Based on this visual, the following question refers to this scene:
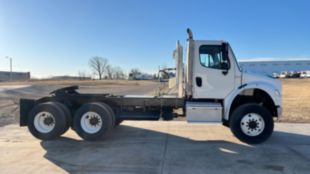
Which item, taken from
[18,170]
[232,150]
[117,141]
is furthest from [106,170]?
[232,150]

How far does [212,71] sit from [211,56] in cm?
42

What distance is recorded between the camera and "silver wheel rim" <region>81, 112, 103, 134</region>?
751cm

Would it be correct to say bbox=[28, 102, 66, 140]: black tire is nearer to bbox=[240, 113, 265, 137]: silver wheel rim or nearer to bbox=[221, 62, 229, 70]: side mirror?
bbox=[221, 62, 229, 70]: side mirror

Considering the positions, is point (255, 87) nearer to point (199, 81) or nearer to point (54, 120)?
point (199, 81)

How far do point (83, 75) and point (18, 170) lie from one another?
426ft

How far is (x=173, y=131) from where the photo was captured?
348 inches

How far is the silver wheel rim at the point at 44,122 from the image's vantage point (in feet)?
25.2

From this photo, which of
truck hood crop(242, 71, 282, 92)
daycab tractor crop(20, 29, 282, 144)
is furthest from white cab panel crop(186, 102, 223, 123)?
truck hood crop(242, 71, 282, 92)

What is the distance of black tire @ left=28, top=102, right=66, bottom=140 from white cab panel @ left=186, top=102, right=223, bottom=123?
3.47 metres

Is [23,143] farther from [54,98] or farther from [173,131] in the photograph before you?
[173,131]

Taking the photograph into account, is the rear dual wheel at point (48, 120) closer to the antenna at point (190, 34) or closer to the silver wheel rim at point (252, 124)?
the antenna at point (190, 34)

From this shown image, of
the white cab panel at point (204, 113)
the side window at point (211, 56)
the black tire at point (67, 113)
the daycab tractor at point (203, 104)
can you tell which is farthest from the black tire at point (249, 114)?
the black tire at point (67, 113)

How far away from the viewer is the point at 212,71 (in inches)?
295

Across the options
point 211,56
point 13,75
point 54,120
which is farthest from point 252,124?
point 13,75
